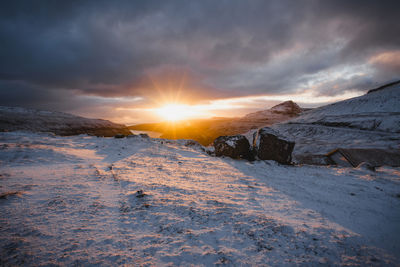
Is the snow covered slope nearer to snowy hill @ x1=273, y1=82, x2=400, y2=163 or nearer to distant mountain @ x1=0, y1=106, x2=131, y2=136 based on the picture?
snowy hill @ x1=273, y1=82, x2=400, y2=163

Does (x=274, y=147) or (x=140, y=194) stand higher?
(x=274, y=147)

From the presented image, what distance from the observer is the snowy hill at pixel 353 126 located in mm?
12625

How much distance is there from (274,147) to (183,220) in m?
6.84

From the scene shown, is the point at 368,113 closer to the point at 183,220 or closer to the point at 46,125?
the point at 183,220

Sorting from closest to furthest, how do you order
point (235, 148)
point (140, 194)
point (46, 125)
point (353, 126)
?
point (140, 194) → point (235, 148) → point (353, 126) → point (46, 125)

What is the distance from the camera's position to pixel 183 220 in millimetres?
2566

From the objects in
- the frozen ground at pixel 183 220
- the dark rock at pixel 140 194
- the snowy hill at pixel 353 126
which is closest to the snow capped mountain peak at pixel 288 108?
the snowy hill at pixel 353 126

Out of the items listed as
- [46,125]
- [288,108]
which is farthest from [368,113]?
[288,108]

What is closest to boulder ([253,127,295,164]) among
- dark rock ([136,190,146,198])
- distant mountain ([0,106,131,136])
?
dark rock ([136,190,146,198])

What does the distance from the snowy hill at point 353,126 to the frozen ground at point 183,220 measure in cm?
835

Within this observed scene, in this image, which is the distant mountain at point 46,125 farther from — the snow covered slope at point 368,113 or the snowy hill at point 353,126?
the snow covered slope at point 368,113

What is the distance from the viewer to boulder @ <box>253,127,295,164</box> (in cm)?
766

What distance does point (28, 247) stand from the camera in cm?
169

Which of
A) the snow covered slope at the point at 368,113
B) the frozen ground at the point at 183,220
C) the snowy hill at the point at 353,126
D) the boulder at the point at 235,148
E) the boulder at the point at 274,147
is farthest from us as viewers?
the snow covered slope at the point at 368,113
